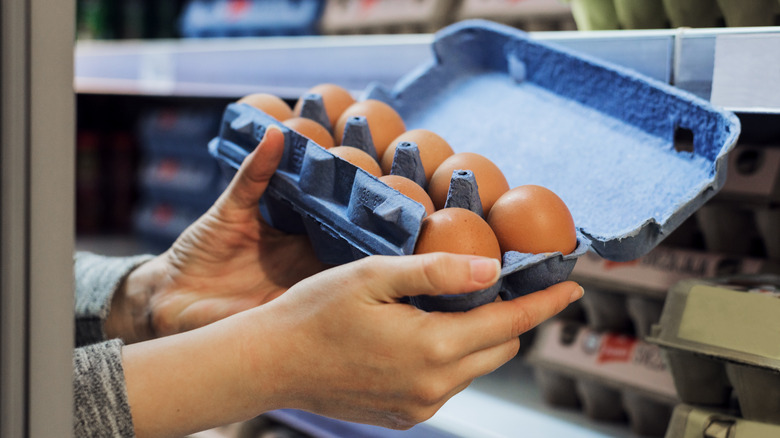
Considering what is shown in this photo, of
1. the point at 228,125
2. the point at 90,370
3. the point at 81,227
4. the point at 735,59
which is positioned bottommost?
the point at 81,227

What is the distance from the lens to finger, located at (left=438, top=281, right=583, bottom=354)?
2.08 ft

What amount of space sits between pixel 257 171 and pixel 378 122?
189 mm

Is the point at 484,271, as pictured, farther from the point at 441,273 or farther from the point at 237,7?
the point at 237,7

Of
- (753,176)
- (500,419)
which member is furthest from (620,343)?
(753,176)

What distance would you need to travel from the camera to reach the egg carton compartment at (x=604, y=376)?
1141 millimetres

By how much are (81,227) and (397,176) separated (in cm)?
229

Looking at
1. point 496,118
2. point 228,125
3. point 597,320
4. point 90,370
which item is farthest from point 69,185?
point 597,320

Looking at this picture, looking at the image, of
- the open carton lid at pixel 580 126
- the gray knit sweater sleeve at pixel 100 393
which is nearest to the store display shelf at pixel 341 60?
the open carton lid at pixel 580 126

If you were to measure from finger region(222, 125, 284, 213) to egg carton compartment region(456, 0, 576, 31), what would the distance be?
740mm

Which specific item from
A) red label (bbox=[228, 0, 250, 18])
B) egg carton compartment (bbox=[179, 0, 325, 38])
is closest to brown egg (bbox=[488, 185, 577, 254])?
egg carton compartment (bbox=[179, 0, 325, 38])

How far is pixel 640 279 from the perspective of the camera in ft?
3.82

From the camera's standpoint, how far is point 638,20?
1043mm

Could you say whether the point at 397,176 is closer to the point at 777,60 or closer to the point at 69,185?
the point at 69,185

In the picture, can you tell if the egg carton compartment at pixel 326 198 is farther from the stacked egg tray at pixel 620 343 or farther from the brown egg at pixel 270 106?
the stacked egg tray at pixel 620 343
